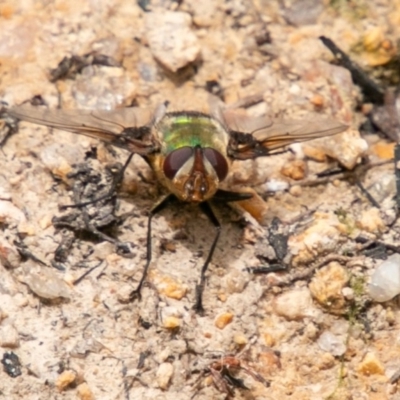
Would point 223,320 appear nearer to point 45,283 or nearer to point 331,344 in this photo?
point 331,344

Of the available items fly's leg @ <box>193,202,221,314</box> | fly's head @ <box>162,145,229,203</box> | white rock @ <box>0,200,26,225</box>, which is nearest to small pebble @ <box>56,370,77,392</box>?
fly's leg @ <box>193,202,221,314</box>

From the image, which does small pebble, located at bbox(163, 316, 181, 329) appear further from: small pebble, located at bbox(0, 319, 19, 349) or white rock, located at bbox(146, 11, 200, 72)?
white rock, located at bbox(146, 11, 200, 72)

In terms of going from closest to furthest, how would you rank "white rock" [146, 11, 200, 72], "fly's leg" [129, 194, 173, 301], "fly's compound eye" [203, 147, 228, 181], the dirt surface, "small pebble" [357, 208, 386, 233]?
the dirt surface < "fly's leg" [129, 194, 173, 301] < "fly's compound eye" [203, 147, 228, 181] < "small pebble" [357, 208, 386, 233] < "white rock" [146, 11, 200, 72]

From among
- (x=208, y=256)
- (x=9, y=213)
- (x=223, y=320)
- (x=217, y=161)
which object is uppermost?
(x=217, y=161)

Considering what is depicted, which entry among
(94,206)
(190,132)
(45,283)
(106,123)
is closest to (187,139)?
(190,132)

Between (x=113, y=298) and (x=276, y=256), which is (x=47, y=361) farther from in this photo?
(x=276, y=256)

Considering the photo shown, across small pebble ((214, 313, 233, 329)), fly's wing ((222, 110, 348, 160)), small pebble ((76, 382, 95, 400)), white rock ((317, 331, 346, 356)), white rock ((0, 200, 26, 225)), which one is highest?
fly's wing ((222, 110, 348, 160))

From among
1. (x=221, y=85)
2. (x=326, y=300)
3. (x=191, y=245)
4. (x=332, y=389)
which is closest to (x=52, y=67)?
Result: (x=221, y=85)

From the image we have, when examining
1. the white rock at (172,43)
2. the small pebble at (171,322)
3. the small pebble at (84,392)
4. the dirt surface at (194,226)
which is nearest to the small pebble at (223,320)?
the dirt surface at (194,226)
